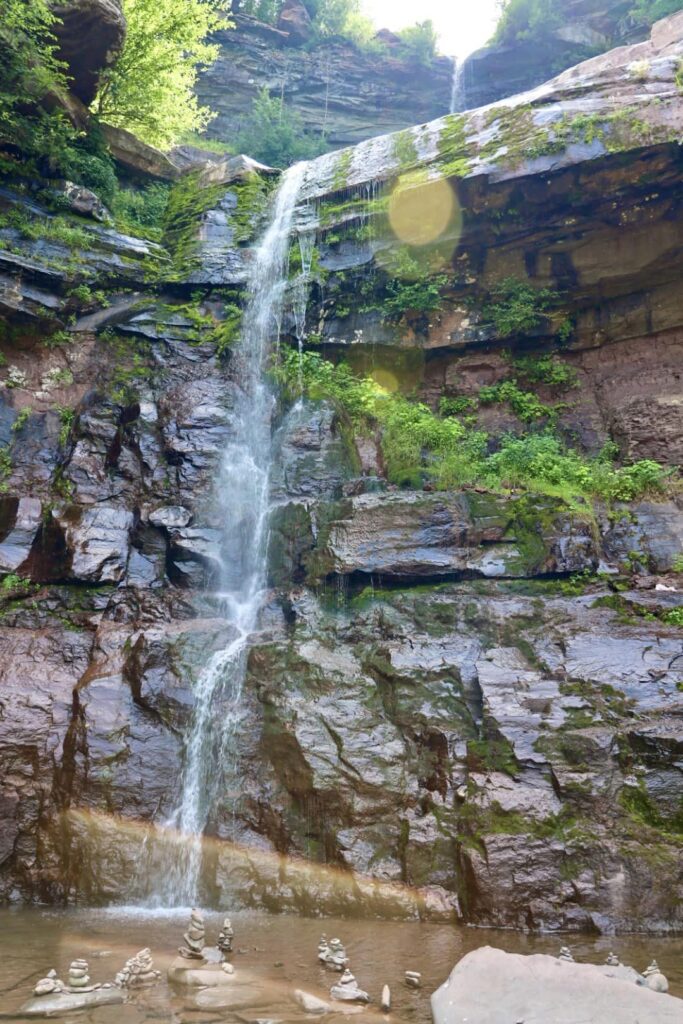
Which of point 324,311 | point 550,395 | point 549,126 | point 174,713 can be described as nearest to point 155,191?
point 324,311

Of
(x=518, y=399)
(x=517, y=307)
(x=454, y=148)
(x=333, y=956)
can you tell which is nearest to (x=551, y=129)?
(x=454, y=148)

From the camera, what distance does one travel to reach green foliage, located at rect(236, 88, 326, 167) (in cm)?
2616

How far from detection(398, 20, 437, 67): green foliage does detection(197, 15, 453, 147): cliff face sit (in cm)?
35

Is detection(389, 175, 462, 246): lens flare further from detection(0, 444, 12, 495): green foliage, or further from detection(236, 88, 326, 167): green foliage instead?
detection(236, 88, 326, 167): green foliage

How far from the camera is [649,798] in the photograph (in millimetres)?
7559

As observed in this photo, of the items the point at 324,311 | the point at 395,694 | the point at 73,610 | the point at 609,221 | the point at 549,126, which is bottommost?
the point at 395,694

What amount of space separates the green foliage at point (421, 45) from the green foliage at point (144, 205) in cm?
1697

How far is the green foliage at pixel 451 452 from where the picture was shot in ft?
39.2

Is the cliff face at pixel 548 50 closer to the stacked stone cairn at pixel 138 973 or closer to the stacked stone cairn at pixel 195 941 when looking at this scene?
the stacked stone cairn at pixel 195 941

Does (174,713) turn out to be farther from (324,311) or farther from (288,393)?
(324,311)

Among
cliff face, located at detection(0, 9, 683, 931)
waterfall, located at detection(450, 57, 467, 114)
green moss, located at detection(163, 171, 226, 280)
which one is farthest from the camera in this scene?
waterfall, located at detection(450, 57, 467, 114)

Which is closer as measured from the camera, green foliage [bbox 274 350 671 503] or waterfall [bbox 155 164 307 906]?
waterfall [bbox 155 164 307 906]

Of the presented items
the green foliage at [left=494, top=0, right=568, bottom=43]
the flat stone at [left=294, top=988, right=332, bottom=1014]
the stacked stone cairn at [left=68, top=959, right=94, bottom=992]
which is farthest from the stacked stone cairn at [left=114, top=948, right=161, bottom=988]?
the green foliage at [left=494, top=0, right=568, bottom=43]

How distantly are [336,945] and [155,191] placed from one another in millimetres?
17817
